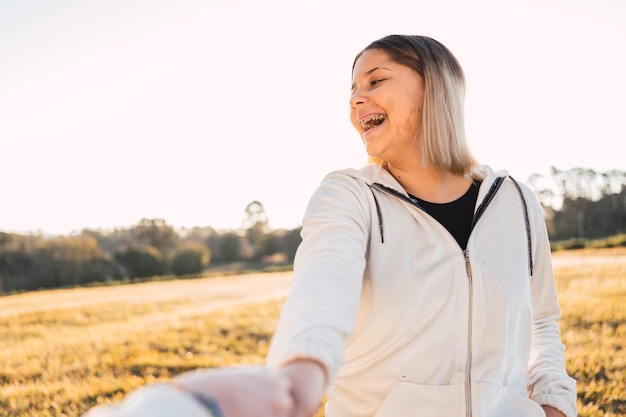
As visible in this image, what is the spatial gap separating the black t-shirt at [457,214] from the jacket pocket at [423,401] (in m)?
0.57

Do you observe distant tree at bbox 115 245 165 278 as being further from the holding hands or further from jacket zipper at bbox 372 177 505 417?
the holding hands

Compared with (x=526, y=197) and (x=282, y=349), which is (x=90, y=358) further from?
(x=282, y=349)

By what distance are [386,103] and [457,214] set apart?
559mm

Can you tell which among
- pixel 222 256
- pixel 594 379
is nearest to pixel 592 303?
pixel 594 379

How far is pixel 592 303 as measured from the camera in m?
8.51

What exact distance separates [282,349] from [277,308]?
964 centimetres

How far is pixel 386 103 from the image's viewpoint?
7.95ft

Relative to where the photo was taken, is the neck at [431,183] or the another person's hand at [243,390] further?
the neck at [431,183]

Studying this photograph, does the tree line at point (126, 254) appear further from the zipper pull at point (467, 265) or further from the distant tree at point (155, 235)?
the zipper pull at point (467, 265)

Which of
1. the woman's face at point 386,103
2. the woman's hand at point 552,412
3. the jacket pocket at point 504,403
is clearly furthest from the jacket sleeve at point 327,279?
the woman's hand at point 552,412

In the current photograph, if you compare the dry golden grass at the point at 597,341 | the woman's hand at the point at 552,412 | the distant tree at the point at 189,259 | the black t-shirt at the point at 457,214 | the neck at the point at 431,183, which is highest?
the neck at the point at 431,183

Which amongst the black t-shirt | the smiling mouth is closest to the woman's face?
the smiling mouth

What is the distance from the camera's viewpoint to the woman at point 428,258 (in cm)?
212

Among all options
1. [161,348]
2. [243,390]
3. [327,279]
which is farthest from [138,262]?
[243,390]
